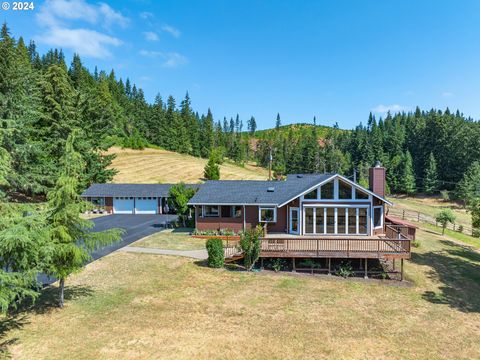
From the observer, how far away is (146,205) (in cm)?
4625

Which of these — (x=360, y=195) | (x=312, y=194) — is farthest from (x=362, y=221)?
(x=312, y=194)

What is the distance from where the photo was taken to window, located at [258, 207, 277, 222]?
89.6 feet

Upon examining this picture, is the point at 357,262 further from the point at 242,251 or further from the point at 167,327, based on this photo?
the point at 167,327

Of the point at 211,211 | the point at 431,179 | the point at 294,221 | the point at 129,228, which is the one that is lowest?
the point at 129,228

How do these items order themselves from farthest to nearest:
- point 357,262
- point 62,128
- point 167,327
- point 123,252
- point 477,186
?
point 477,186
point 62,128
point 123,252
point 357,262
point 167,327

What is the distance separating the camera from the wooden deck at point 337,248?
18766 mm

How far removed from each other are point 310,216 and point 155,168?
188 feet

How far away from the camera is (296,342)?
11.4 metres

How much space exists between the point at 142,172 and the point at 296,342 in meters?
65.6

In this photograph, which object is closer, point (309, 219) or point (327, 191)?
point (327, 191)

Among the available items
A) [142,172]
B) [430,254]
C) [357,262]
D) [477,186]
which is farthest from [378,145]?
[357,262]

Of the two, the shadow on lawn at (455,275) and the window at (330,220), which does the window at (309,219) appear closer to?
the window at (330,220)

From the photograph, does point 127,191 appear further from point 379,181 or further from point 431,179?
point 431,179

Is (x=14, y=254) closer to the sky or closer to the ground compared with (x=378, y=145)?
closer to the ground
